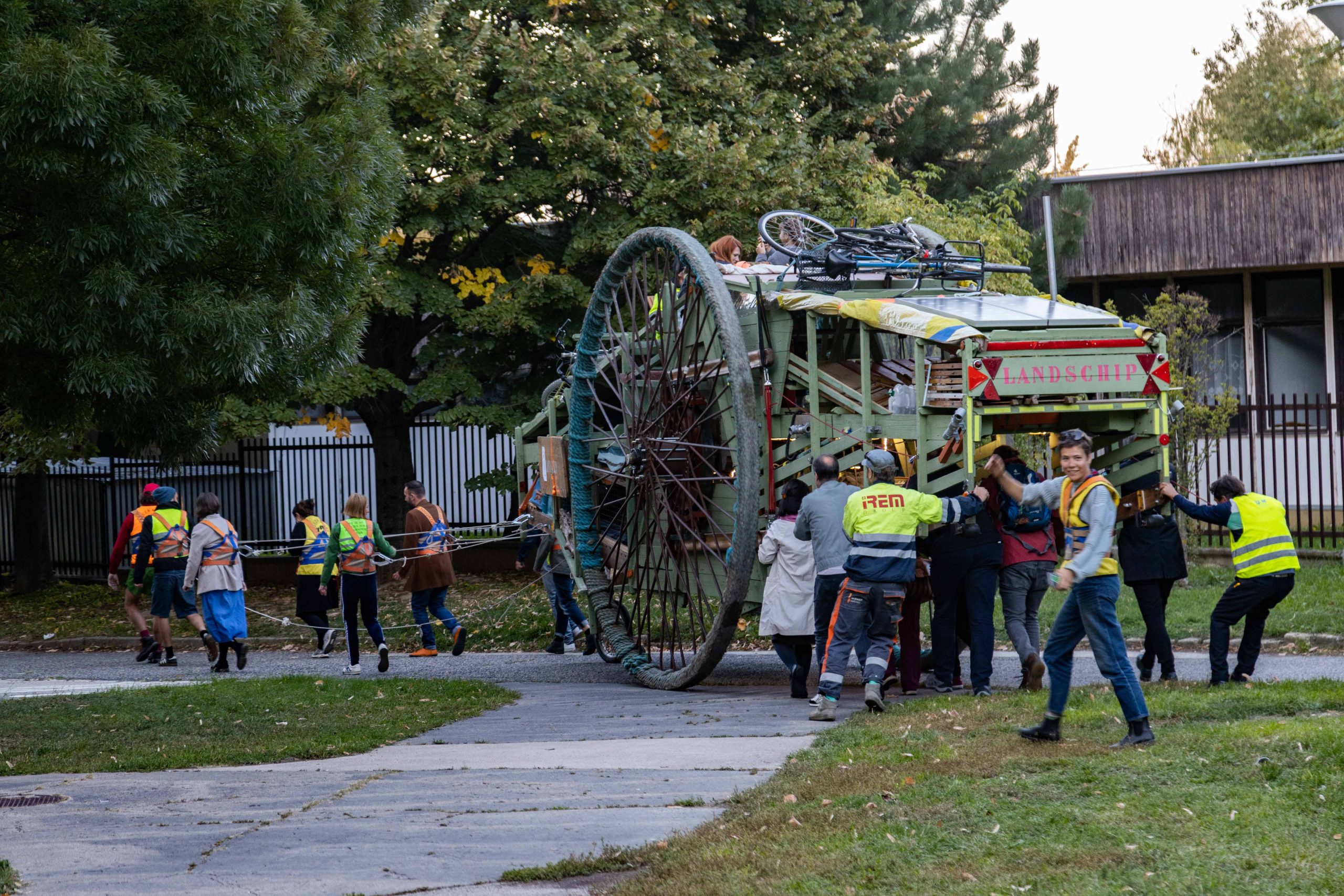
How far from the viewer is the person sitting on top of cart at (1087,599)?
24.5 feet

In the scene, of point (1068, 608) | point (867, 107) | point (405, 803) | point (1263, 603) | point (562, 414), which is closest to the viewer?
point (405, 803)

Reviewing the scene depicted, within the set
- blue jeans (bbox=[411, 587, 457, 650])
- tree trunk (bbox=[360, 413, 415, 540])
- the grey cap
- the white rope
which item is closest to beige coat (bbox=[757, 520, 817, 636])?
the grey cap

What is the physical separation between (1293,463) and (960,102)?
7.60 metres

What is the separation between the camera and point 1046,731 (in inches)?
Answer: 301

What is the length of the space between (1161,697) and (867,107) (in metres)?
14.7

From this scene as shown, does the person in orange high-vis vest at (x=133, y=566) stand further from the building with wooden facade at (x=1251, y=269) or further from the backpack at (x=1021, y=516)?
the building with wooden facade at (x=1251, y=269)

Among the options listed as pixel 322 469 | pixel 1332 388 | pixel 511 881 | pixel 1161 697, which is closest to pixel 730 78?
pixel 322 469

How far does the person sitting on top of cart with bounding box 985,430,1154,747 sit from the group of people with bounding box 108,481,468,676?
7.05 m

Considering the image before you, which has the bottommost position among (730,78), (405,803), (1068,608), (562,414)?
(405,803)

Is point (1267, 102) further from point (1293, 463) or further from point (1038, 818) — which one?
point (1038, 818)

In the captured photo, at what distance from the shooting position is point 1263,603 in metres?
9.64

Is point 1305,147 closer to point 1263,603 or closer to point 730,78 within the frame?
point 730,78

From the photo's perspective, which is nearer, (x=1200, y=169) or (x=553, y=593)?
(x=553, y=593)

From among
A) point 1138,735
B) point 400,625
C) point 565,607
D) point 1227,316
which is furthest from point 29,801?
point 1227,316
